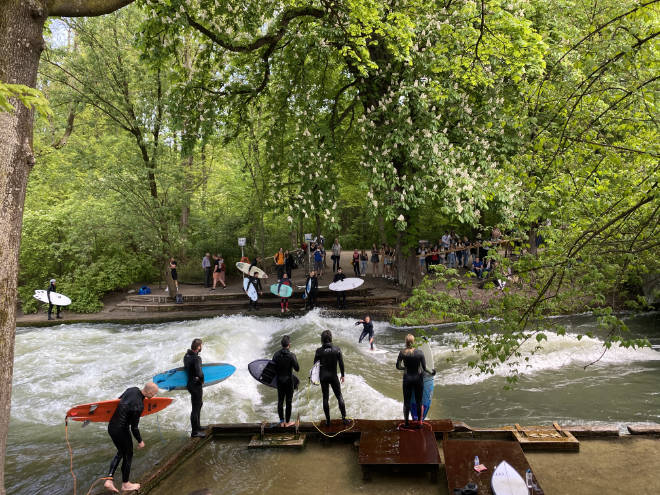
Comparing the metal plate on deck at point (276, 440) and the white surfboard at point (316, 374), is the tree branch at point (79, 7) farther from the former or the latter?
the metal plate on deck at point (276, 440)

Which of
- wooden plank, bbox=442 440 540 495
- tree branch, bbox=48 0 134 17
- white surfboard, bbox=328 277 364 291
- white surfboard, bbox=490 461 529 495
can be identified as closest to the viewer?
tree branch, bbox=48 0 134 17

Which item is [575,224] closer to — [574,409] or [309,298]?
[574,409]

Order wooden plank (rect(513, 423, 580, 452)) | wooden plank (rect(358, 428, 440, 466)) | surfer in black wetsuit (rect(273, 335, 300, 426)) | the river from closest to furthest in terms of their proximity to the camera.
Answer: wooden plank (rect(358, 428, 440, 466)), wooden plank (rect(513, 423, 580, 452)), surfer in black wetsuit (rect(273, 335, 300, 426)), the river

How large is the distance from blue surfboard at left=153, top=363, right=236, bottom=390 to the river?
3.33ft

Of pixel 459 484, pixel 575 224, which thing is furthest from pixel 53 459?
pixel 575 224

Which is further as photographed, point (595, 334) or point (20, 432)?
point (595, 334)

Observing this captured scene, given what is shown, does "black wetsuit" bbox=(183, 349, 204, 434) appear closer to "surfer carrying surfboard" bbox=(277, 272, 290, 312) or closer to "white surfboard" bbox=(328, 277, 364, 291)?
"white surfboard" bbox=(328, 277, 364, 291)

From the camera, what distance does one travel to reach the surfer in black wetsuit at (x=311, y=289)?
18266 millimetres

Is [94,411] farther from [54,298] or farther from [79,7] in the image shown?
[54,298]

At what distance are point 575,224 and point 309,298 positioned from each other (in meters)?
13.1

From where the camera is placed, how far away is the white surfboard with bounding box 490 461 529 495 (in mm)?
5465

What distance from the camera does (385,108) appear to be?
516 inches

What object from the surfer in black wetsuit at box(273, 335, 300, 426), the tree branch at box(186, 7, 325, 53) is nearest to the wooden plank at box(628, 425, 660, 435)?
the surfer in black wetsuit at box(273, 335, 300, 426)

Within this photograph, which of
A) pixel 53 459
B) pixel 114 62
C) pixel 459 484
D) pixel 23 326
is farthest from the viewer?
pixel 23 326
